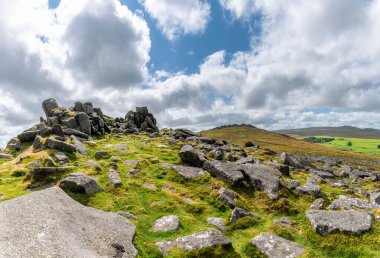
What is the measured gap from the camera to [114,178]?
1177 inches

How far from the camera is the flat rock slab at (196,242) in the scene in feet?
57.6

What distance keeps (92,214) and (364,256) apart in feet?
55.3

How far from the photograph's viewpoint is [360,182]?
52312 millimetres

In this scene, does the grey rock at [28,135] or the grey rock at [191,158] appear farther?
the grey rock at [28,135]

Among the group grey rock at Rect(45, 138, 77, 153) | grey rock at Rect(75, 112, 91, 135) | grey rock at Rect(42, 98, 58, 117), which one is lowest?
grey rock at Rect(45, 138, 77, 153)

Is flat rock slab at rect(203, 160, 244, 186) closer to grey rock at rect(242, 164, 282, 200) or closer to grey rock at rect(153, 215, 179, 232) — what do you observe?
grey rock at rect(242, 164, 282, 200)

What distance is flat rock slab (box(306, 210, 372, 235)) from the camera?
18767 millimetres

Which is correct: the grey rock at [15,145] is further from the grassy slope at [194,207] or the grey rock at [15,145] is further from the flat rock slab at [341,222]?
the flat rock slab at [341,222]

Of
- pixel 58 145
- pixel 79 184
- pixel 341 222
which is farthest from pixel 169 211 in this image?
pixel 58 145

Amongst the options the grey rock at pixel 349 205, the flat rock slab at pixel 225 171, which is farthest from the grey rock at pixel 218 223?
the grey rock at pixel 349 205

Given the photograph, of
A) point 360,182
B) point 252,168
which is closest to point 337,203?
point 252,168

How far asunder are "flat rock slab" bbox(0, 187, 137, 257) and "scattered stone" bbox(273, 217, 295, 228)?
10975 mm

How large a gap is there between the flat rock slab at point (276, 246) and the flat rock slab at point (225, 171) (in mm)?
11446

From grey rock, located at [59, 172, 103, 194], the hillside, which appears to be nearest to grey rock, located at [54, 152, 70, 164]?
the hillside
